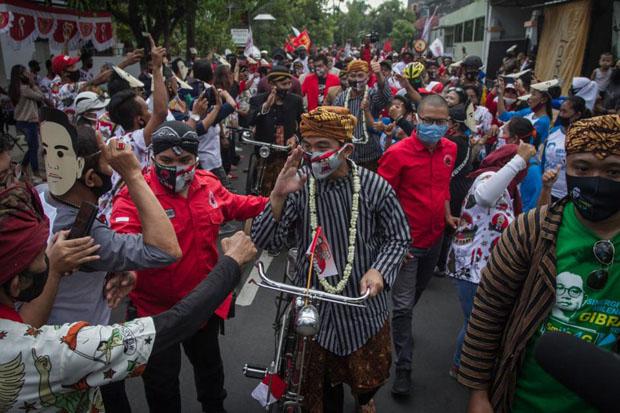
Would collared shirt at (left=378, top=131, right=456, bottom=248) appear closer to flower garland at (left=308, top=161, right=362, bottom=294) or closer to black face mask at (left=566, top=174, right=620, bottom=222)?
flower garland at (left=308, top=161, right=362, bottom=294)

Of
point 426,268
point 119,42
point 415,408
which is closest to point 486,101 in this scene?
point 426,268

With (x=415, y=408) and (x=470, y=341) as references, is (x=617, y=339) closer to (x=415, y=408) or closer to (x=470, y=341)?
(x=470, y=341)

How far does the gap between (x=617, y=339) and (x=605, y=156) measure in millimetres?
657

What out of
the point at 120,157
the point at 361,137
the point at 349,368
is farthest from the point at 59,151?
the point at 361,137

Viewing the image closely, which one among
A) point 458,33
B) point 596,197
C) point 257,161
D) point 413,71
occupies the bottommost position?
point 257,161

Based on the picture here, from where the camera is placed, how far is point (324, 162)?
272cm

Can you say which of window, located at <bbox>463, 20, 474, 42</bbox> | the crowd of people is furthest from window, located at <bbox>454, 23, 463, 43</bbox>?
the crowd of people

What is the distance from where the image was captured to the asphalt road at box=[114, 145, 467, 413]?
3.65 metres

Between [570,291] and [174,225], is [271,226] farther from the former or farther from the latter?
[570,291]

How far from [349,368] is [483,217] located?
4.65 feet

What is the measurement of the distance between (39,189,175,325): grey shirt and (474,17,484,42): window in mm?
27576

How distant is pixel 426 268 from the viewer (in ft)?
13.2

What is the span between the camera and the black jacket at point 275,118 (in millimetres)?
6844

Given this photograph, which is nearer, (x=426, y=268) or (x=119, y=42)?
(x=426, y=268)
